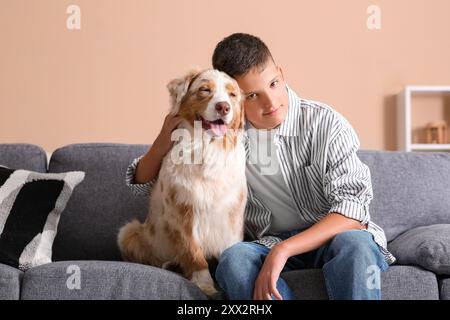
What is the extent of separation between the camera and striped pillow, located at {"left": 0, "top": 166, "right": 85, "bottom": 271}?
6.56 feet

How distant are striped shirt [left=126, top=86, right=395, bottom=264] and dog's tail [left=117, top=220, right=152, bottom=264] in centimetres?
18

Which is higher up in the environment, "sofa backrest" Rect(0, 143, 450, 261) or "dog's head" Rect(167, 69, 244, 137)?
"dog's head" Rect(167, 69, 244, 137)

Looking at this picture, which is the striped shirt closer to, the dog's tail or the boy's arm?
the boy's arm

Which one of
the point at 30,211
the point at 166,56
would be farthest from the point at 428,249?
the point at 166,56

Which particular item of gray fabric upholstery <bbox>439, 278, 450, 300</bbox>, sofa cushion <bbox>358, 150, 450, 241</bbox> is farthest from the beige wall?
gray fabric upholstery <bbox>439, 278, 450, 300</bbox>

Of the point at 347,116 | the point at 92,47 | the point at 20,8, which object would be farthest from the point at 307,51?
the point at 20,8

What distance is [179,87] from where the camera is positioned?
200cm

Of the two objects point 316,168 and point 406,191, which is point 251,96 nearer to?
point 316,168

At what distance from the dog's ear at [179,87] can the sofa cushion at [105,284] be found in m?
0.55

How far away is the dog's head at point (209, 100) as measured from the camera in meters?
1.89

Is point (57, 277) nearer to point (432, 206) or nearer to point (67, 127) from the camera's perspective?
point (432, 206)

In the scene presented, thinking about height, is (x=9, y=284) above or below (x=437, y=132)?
below

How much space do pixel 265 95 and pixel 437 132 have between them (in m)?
2.40

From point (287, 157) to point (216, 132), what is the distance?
0.25m
